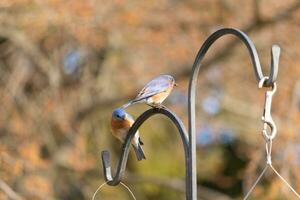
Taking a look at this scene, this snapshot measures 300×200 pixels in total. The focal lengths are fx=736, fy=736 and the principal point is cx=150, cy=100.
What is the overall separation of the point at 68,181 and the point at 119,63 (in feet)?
3.98

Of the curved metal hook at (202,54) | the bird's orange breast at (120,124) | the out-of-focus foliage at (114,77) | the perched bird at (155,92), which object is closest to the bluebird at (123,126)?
the bird's orange breast at (120,124)

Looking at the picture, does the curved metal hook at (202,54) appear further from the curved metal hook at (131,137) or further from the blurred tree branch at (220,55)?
the blurred tree branch at (220,55)

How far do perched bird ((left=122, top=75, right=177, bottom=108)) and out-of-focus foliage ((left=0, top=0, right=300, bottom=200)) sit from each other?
114 inches

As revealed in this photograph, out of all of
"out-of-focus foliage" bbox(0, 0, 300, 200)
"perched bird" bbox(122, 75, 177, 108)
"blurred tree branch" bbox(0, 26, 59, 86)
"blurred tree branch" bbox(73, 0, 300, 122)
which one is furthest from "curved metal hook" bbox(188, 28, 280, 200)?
"blurred tree branch" bbox(0, 26, 59, 86)

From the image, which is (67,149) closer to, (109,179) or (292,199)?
(292,199)

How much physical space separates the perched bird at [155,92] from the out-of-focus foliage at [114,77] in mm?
2886

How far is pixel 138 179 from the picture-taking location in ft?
21.0

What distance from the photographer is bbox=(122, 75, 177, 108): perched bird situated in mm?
2330

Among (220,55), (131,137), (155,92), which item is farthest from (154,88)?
(220,55)

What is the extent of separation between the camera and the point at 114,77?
22.9 ft

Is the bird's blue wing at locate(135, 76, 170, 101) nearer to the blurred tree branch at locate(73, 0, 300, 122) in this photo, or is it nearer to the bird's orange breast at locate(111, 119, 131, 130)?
the bird's orange breast at locate(111, 119, 131, 130)

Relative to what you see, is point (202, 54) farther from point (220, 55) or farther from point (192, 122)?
point (220, 55)

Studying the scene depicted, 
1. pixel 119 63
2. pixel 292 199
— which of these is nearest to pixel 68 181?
pixel 119 63

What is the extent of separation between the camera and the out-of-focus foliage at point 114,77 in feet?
17.9
